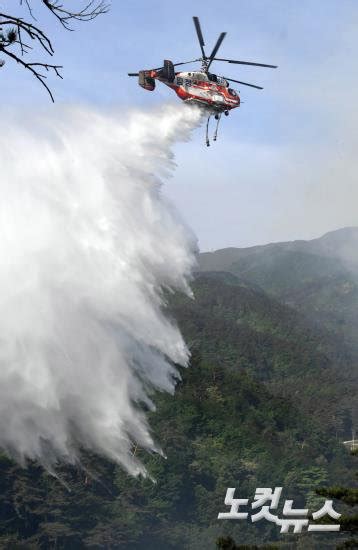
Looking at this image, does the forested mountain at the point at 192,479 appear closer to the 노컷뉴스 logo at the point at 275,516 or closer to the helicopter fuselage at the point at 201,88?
the 노컷뉴스 logo at the point at 275,516

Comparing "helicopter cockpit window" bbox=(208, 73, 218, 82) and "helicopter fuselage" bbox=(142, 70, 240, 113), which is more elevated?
"helicopter cockpit window" bbox=(208, 73, 218, 82)

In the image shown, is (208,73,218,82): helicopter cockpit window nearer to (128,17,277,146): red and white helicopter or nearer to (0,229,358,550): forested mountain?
(128,17,277,146): red and white helicopter

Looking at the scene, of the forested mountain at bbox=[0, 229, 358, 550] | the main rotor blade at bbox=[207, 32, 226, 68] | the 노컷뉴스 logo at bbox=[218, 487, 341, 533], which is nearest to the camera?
the 노컷뉴스 logo at bbox=[218, 487, 341, 533]

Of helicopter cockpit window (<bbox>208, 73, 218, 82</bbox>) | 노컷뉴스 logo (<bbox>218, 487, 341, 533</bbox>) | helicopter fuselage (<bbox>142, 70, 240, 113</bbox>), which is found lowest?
노컷뉴스 logo (<bbox>218, 487, 341, 533</bbox>)

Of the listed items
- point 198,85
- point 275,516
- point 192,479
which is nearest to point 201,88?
point 198,85

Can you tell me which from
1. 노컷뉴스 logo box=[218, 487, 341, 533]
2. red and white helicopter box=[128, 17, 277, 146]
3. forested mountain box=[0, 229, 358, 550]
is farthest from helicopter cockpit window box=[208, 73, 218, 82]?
forested mountain box=[0, 229, 358, 550]

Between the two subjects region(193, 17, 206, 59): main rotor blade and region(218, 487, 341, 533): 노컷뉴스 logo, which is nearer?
region(218, 487, 341, 533): 노컷뉴스 logo

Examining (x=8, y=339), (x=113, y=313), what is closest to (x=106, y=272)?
(x=113, y=313)

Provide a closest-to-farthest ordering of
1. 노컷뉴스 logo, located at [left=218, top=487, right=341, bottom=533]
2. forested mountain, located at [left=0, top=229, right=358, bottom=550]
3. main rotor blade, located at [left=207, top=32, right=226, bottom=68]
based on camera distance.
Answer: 노컷뉴스 logo, located at [left=218, top=487, right=341, bottom=533] → main rotor blade, located at [left=207, top=32, right=226, bottom=68] → forested mountain, located at [left=0, top=229, right=358, bottom=550]

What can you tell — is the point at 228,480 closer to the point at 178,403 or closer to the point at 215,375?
the point at 178,403

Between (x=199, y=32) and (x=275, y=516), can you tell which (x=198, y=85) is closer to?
(x=199, y=32)

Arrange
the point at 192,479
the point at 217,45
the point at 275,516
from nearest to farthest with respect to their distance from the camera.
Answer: the point at 217,45 → the point at 275,516 → the point at 192,479
